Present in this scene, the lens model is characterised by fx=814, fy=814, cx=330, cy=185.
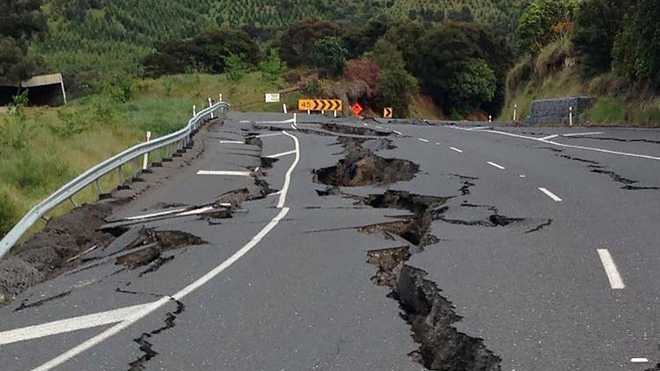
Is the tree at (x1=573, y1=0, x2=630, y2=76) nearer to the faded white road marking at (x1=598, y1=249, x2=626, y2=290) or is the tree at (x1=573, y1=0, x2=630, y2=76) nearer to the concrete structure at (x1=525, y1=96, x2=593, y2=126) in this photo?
the concrete structure at (x1=525, y1=96, x2=593, y2=126)

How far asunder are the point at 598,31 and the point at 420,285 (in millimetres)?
33106

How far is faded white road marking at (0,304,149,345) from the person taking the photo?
700 centimetres

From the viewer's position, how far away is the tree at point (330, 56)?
70375mm

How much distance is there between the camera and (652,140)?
23.9 metres

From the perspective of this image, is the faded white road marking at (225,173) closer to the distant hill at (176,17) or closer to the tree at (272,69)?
the tree at (272,69)

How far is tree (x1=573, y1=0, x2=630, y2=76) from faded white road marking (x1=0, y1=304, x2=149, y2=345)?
3309 centimetres

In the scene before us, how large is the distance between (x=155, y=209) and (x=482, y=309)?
838 cm

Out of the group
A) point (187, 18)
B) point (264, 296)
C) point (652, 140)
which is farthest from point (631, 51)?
point (187, 18)

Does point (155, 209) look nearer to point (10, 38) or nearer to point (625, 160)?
point (625, 160)

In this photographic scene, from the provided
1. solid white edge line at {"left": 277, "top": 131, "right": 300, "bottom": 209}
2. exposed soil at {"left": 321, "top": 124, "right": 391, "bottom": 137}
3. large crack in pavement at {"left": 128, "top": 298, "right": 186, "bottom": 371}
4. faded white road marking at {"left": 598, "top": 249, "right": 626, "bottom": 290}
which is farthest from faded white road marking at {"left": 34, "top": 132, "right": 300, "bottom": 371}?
exposed soil at {"left": 321, "top": 124, "right": 391, "bottom": 137}

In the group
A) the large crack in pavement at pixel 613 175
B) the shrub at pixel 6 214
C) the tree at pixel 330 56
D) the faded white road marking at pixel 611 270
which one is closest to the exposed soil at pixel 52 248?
the shrub at pixel 6 214

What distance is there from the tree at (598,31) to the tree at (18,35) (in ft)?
138

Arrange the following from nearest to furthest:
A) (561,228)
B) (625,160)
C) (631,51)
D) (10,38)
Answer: (561,228) → (625,160) → (631,51) → (10,38)

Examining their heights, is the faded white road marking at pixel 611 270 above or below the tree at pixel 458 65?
below
